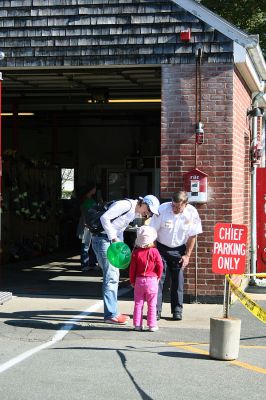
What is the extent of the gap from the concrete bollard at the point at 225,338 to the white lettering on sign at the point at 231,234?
924 mm

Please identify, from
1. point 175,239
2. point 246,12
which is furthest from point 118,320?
point 246,12

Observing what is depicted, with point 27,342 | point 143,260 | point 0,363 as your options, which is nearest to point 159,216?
point 143,260

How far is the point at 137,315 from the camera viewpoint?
28.3 ft

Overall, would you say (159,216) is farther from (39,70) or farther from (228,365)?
(39,70)

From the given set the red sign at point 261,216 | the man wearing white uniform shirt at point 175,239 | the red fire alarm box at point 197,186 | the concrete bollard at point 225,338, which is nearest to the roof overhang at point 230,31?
the red fire alarm box at point 197,186

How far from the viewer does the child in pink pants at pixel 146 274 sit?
859 centimetres

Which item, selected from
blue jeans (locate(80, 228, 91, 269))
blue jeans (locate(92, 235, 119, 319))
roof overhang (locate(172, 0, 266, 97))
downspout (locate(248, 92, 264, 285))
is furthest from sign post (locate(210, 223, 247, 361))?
blue jeans (locate(80, 228, 91, 269))

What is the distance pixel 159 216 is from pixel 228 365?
2.64 meters

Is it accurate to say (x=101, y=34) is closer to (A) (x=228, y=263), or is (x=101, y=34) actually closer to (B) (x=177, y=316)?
(B) (x=177, y=316)

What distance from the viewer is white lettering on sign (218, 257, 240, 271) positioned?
7605 millimetres

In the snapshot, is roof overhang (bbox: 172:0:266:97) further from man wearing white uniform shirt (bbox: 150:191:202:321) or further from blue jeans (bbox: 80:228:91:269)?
blue jeans (bbox: 80:228:91:269)

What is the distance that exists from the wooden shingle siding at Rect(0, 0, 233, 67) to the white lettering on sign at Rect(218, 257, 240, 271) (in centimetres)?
405

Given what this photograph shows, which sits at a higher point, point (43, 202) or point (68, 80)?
point (68, 80)

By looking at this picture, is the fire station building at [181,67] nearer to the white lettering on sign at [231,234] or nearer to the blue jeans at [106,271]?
the blue jeans at [106,271]
